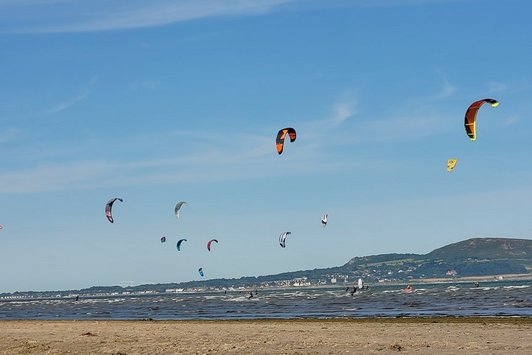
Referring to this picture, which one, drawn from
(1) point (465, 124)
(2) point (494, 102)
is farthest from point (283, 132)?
(2) point (494, 102)

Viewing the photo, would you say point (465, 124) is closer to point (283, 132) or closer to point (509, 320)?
point (509, 320)

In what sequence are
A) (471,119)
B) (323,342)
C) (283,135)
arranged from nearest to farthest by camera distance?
(323,342) → (471,119) → (283,135)

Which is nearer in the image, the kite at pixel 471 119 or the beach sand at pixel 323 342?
the beach sand at pixel 323 342

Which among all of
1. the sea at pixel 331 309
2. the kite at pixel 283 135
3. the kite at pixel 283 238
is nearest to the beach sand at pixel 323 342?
the sea at pixel 331 309

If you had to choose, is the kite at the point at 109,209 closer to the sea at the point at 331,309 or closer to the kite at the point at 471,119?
the sea at the point at 331,309

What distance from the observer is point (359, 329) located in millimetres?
33219

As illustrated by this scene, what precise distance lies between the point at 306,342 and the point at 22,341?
10067 millimetres

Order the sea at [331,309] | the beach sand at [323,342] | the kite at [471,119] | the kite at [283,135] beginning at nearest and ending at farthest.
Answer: the beach sand at [323,342], the kite at [471,119], the kite at [283,135], the sea at [331,309]

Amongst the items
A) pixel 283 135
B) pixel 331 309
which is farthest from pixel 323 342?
pixel 331 309

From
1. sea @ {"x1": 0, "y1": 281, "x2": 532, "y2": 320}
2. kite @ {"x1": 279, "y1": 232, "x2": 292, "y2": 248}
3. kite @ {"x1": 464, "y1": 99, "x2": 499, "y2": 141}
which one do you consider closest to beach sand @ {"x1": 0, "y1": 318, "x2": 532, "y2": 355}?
kite @ {"x1": 464, "y1": 99, "x2": 499, "y2": 141}

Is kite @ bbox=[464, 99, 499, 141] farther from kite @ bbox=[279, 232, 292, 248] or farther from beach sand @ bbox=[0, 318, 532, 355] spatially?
kite @ bbox=[279, 232, 292, 248]

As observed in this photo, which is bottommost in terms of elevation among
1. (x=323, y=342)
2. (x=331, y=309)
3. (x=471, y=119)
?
(x=323, y=342)

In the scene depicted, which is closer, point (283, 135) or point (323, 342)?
point (323, 342)

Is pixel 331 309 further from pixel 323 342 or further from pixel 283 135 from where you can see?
A: pixel 323 342
